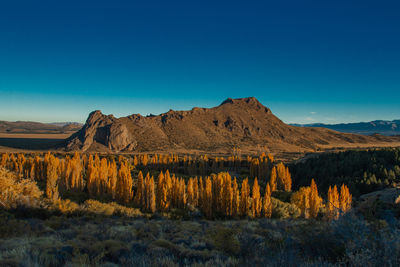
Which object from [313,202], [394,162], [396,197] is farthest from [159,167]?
[394,162]

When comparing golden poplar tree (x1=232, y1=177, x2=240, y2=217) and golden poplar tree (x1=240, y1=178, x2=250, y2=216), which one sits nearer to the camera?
golden poplar tree (x1=240, y1=178, x2=250, y2=216)

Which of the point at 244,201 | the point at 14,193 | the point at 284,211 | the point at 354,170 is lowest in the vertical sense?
the point at 284,211

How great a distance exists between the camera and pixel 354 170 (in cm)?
8288

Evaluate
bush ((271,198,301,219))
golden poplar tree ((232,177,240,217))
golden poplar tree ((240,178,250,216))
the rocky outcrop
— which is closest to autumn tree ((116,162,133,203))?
golden poplar tree ((232,177,240,217))

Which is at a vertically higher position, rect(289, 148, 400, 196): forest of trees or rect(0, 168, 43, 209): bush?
rect(0, 168, 43, 209): bush

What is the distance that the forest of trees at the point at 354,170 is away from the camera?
69438 mm

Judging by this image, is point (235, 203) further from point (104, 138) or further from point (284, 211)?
point (104, 138)

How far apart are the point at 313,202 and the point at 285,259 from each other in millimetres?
45904

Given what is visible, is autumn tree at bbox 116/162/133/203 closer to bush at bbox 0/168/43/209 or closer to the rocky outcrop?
bush at bbox 0/168/43/209

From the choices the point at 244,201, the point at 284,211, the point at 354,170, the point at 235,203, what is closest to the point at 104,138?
the point at 235,203

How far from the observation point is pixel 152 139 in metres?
192

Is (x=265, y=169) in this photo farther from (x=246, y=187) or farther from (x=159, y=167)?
(x=246, y=187)

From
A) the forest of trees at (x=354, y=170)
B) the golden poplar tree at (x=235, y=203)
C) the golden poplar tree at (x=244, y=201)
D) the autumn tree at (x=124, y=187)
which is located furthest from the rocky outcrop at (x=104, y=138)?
the golden poplar tree at (x=244, y=201)

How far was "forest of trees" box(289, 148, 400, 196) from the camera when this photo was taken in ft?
228
